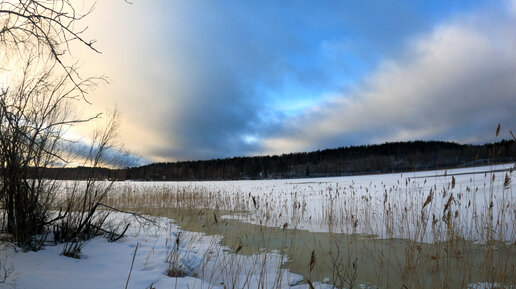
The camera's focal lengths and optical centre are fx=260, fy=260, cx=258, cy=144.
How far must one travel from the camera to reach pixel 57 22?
263cm

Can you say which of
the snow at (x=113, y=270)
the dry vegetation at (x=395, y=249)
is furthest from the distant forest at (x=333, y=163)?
the snow at (x=113, y=270)

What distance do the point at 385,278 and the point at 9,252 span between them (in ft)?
16.1

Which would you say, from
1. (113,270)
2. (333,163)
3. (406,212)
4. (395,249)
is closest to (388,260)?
(395,249)

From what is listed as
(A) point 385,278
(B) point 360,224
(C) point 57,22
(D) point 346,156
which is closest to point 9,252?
(C) point 57,22

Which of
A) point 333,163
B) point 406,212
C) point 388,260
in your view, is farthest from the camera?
point 333,163

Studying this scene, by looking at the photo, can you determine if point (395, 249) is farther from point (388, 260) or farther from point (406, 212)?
point (388, 260)

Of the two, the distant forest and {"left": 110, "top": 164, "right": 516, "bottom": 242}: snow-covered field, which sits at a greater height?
the distant forest

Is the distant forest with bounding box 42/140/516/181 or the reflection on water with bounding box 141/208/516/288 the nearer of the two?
the reflection on water with bounding box 141/208/516/288

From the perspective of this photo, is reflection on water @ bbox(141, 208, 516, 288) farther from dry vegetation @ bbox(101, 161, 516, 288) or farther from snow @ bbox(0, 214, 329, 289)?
snow @ bbox(0, 214, 329, 289)

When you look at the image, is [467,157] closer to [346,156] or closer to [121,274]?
[346,156]

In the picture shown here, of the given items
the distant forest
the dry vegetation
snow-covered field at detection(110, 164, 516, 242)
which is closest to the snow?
the dry vegetation

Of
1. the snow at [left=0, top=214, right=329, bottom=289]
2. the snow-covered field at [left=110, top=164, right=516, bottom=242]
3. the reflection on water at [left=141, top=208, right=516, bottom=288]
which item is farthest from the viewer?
the snow-covered field at [left=110, top=164, right=516, bottom=242]

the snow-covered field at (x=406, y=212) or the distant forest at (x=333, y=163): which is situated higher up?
the distant forest at (x=333, y=163)

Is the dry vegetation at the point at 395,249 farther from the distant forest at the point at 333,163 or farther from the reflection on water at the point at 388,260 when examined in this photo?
the distant forest at the point at 333,163
